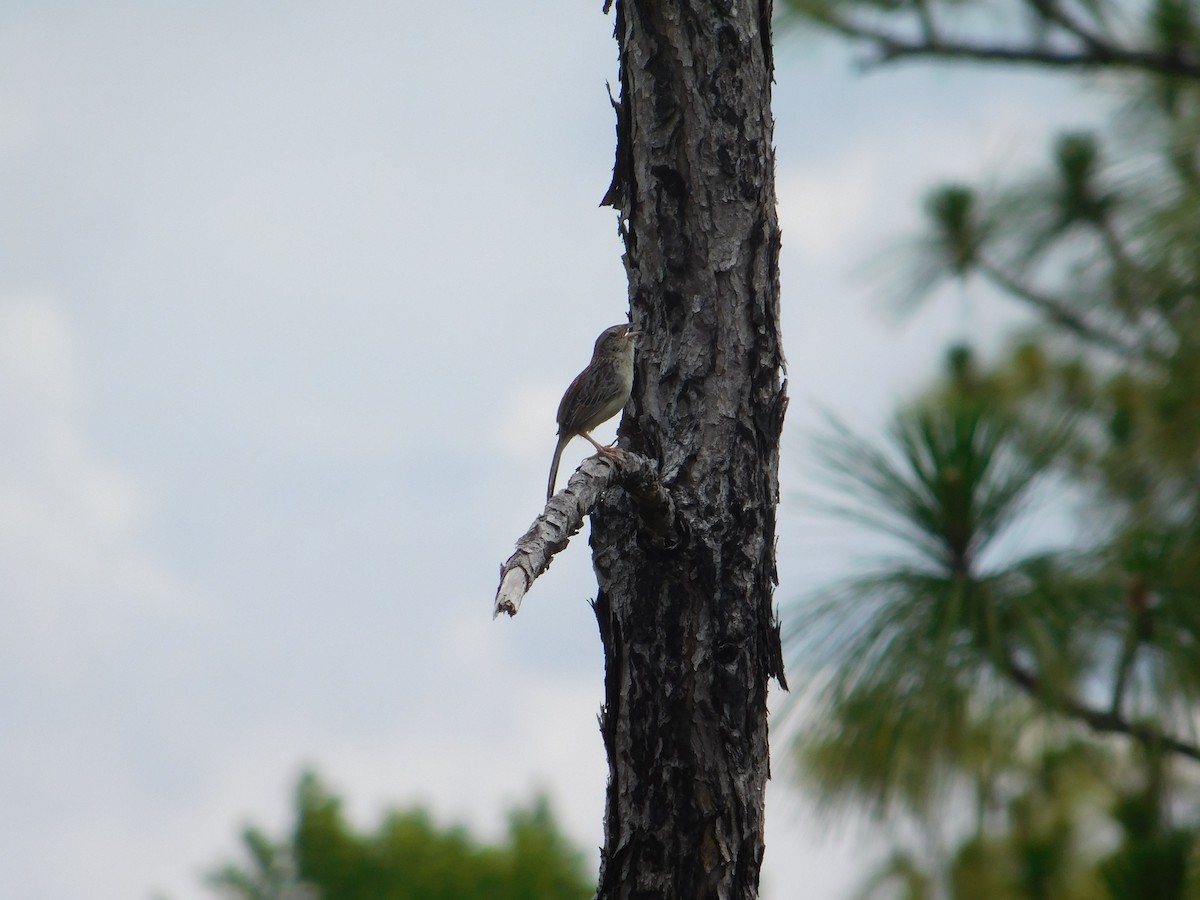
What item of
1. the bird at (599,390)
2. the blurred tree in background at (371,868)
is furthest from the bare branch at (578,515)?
the blurred tree in background at (371,868)

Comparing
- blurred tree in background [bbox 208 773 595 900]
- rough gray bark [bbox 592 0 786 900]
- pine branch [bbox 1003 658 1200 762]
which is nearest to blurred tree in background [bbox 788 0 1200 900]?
pine branch [bbox 1003 658 1200 762]

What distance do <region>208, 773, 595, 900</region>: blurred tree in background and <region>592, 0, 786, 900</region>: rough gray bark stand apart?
23.2m

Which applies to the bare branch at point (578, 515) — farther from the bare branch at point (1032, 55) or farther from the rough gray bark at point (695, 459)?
the bare branch at point (1032, 55)

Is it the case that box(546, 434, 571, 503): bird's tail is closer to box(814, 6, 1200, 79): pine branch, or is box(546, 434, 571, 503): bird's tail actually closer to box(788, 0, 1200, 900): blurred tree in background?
box(788, 0, 1200, 900): blurred tree in background

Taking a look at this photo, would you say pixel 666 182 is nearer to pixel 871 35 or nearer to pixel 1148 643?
pixel 1148 643

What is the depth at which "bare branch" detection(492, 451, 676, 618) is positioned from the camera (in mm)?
2338

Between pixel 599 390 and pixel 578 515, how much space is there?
1.83 m

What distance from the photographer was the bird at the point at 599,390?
4.32m

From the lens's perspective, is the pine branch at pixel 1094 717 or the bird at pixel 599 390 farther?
the pine branch at pixel 1094 717

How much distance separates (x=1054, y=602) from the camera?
559 centimetres

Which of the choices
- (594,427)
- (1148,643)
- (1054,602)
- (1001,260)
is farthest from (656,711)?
(1001,260)

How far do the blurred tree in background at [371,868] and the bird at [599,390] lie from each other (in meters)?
21.9

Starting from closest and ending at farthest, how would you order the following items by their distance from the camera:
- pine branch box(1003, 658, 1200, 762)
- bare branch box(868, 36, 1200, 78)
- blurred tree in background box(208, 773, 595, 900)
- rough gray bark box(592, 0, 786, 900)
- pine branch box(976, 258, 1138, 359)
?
1. rough gray bark box(592, 0, 786, 900)
2. pine branch box(1003, 658, 1200, 762)
3. bare branch box(868, 36, 1200, 78)
4. pine branch box(976, 258, 1138, 359)
5. blurred tree in background box(208, 773, 595, 900)

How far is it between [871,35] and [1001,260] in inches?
84.8
